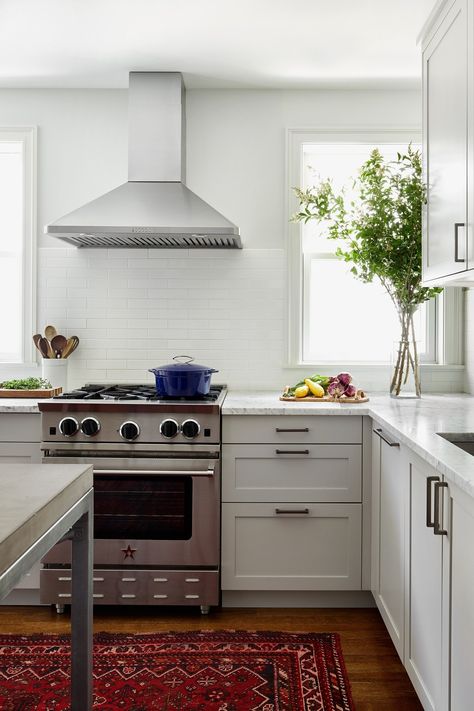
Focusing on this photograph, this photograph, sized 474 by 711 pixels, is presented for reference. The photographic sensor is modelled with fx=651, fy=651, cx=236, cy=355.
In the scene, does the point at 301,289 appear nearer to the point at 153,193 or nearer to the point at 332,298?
the point at 332,298

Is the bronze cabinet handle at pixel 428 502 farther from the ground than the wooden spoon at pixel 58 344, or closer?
closer

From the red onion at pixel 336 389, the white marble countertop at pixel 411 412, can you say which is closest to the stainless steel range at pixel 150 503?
the white marble countertop at pixel 411 412

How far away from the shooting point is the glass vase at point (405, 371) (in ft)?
10.7

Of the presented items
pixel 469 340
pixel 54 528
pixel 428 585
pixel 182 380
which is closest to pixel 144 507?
pixel 182 380

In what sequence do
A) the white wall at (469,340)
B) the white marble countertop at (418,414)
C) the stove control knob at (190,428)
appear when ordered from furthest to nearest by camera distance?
the white wall at (469,340)
the stove control knob at (190,428)
the white marble countertop at (418,414)

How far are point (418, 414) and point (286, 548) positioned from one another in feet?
2.90

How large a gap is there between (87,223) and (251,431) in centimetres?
130

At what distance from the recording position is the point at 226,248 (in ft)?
12.1

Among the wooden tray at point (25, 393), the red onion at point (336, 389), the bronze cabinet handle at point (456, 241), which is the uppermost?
the bronze cabinet handle at point (456, 241)

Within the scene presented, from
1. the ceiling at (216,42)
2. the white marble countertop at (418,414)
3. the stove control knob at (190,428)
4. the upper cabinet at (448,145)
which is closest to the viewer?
the white marble countertop at (418,414)

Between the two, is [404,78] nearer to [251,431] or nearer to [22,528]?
[251,431]

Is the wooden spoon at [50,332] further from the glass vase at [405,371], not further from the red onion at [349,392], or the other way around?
the glass vase at [405,371]

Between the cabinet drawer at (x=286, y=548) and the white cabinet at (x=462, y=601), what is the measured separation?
1302mm

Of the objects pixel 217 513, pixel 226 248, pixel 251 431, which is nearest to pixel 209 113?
pixel 226 248
